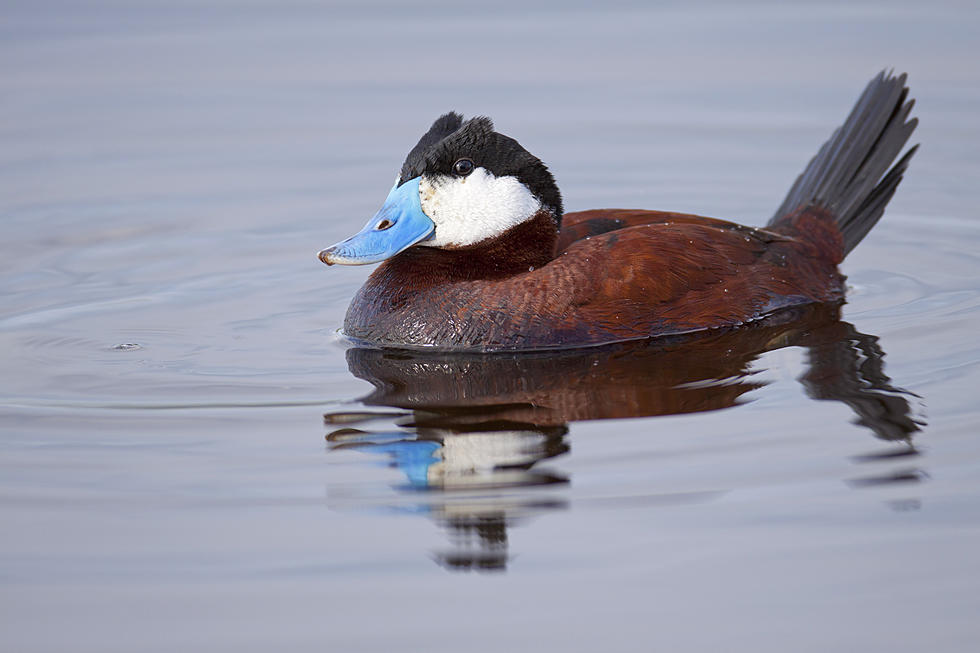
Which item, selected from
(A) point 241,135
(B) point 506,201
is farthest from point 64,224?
(B) point 506,201

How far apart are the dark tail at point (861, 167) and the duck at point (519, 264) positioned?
674 mm

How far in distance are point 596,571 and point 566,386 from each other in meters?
1.62

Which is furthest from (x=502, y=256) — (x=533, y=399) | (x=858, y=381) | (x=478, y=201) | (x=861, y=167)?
(x=861, y=167)

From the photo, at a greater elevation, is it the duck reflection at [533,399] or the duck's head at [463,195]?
the duck's head at [463,195]

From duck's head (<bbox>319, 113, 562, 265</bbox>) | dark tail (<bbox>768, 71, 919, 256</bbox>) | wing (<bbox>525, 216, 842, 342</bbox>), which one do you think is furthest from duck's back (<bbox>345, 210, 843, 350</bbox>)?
dark tail (<bbox>768, 71, 919, 256</bbox>)

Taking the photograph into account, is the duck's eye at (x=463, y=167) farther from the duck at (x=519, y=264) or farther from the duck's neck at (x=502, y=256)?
the duck's neck at (x=502, y=256)

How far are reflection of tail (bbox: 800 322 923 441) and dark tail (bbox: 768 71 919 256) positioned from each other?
0.79m

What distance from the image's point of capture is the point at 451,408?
5.20 m

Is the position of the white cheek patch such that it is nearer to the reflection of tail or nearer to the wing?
the wing

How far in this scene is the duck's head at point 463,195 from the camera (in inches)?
233

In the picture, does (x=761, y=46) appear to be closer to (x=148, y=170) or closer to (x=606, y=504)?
(x=148, y=170)

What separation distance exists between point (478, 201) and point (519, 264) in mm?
309

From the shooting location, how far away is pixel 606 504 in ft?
14.0

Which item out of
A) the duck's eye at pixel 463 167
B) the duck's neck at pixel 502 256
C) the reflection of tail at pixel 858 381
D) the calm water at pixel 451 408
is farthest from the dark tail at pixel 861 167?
the duck's eye at pixel 463 167
